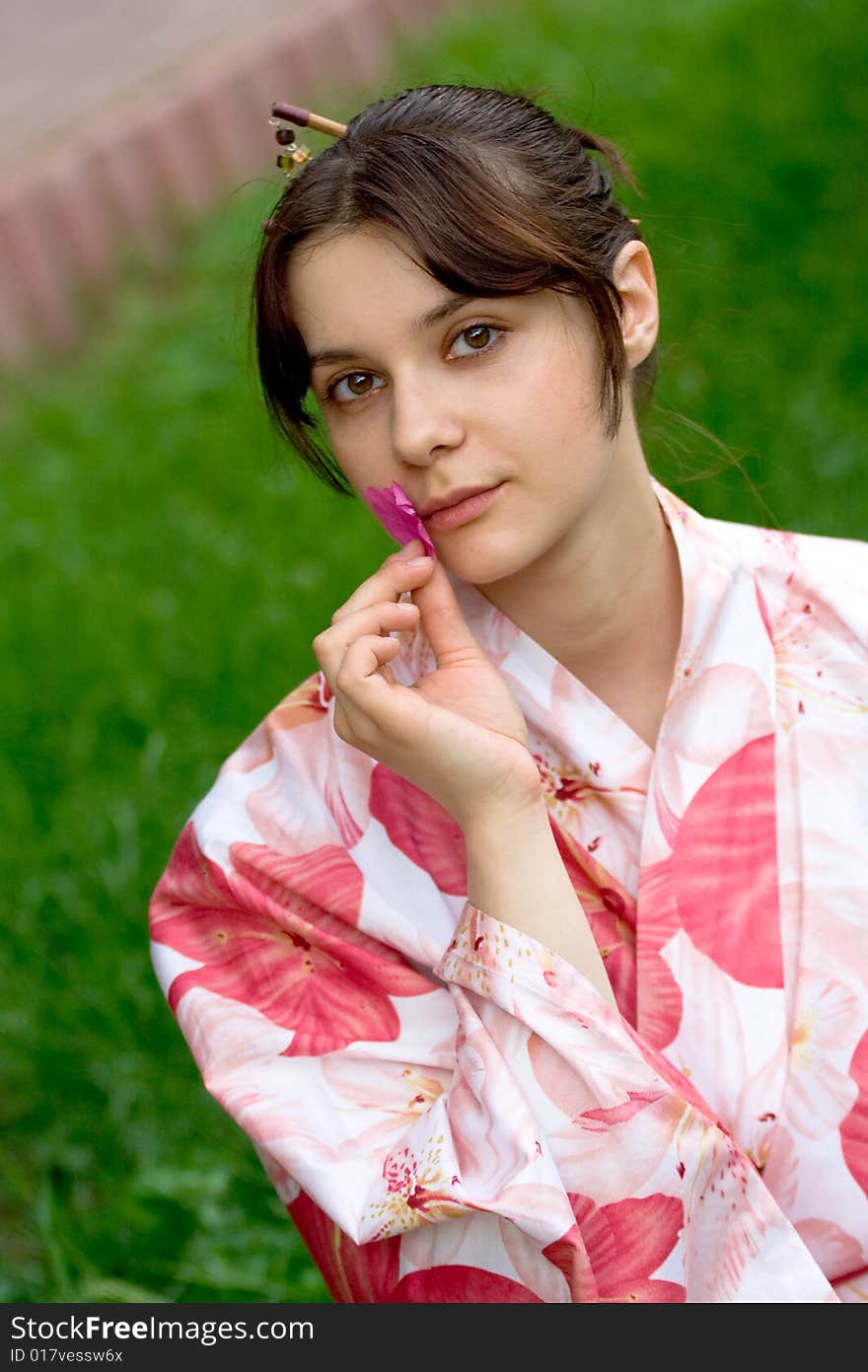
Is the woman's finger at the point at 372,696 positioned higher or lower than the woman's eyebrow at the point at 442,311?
lower

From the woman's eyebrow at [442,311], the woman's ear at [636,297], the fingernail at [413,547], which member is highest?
the woman's eyebrow at [442,311]

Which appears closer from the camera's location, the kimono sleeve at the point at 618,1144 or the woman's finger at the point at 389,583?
the kimono sleeve at the point at 618,1144

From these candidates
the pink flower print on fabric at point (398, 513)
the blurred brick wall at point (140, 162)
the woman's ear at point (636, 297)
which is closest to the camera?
the pink flower print on fabric at point (398, 513)

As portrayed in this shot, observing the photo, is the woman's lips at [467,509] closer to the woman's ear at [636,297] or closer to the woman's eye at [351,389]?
the woman's eye at [351,389]

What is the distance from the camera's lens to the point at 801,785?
1615 millimetres

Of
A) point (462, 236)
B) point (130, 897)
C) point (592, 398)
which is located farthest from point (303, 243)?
point (130, 897)

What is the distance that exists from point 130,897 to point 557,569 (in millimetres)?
1266

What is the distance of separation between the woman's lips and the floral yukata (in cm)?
18

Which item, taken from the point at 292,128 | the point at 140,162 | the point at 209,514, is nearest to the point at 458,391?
the point at 292,128

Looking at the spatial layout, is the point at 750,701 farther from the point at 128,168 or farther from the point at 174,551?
the point at 128,168

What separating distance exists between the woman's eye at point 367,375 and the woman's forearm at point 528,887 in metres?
0.42

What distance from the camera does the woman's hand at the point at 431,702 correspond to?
147 cm

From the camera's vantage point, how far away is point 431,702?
1.55 metres

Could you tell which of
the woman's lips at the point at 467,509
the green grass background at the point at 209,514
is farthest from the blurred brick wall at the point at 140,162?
the woman's lips at the point at 467,509
